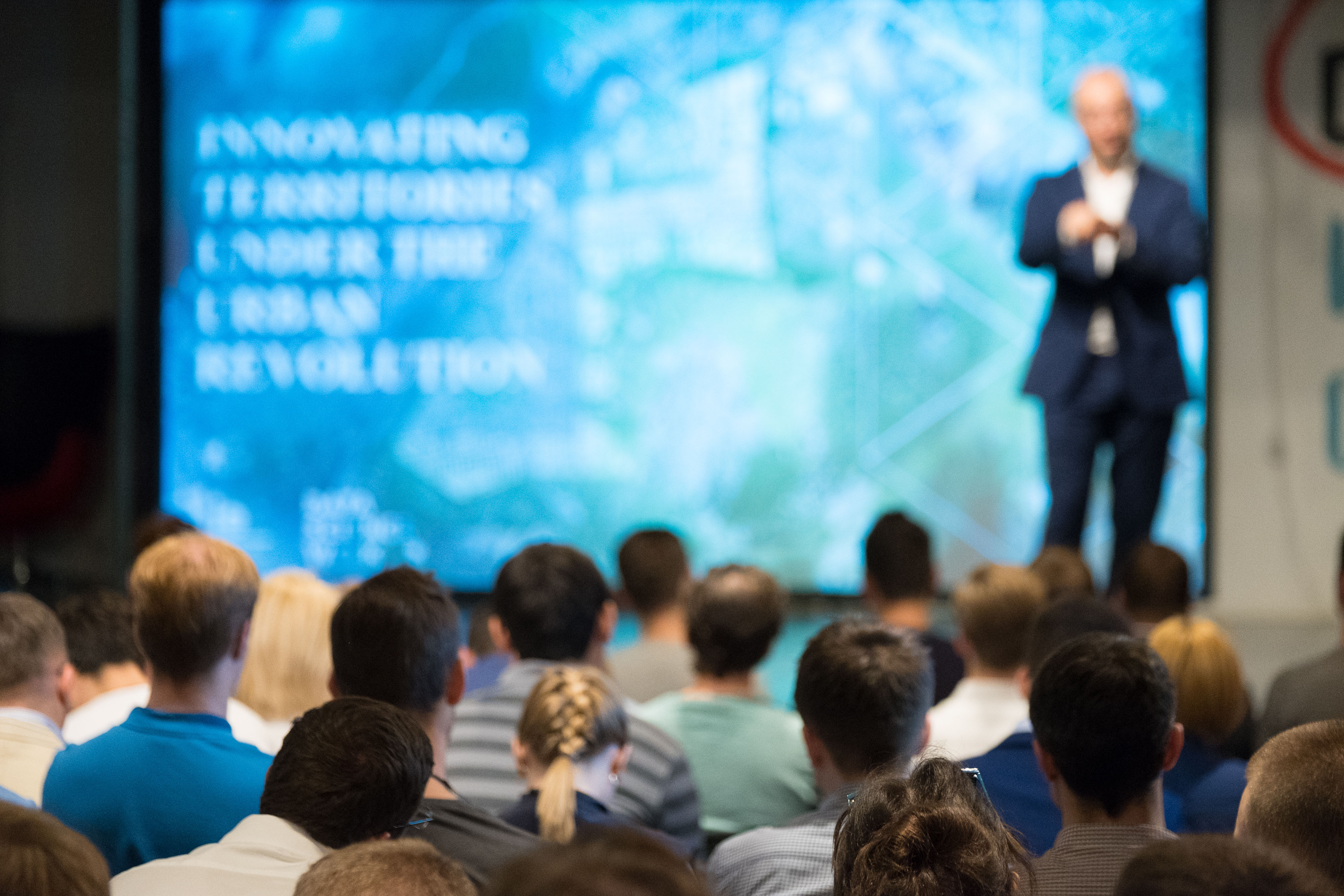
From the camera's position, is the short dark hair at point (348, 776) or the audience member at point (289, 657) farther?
the audience member at point (289, 657)

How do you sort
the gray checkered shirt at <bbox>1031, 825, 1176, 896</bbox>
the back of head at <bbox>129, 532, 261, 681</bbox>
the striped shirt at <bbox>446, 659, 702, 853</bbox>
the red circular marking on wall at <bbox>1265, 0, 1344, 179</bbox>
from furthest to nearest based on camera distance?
the red circular marking on wall at <bbox>1265, 0, 1344, 179</bbox> → the striped shirt at <bbox>446, 659, 702, 853</bbox> → the back of head at <bbox>129, 532, 261, 681</bbox> → the gray checkered shirt at <bbox>1031, 825, 1176, 896</bbox>

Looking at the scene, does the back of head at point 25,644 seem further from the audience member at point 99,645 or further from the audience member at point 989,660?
the audience member at point 989,660

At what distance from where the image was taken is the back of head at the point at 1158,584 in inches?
131

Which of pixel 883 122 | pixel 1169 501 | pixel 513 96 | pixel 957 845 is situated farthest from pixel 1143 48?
pixel 957 845

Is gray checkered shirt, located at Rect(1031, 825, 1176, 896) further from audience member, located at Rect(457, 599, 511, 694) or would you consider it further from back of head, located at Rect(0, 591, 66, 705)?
back of head, located at Rect(0, 591, 66, 705)

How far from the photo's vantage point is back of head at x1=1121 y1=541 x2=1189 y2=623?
3338 millimetres

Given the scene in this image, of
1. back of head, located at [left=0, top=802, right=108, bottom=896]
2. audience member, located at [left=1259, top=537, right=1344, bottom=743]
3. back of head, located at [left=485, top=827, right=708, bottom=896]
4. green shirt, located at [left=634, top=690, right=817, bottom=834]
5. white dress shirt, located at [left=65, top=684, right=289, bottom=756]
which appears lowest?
green shirt, located at [left=634, top=690, right=817, bottom=834]

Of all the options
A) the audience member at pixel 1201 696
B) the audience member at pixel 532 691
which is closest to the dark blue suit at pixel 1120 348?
the audience member at pixel 1201 696

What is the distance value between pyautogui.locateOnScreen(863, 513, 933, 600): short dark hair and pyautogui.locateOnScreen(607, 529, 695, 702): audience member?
476 millimetres

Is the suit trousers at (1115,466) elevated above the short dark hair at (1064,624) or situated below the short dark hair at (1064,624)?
above

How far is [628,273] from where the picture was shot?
5.23 meters

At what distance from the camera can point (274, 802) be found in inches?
57.2

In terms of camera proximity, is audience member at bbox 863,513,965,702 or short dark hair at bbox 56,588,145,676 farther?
audience member at bbox 863,513,965,702

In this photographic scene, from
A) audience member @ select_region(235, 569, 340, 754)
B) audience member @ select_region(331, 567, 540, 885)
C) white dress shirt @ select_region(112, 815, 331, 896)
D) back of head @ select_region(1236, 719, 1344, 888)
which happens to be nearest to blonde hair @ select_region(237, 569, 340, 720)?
audience member @ select_region(235, 569, 340, 754)
